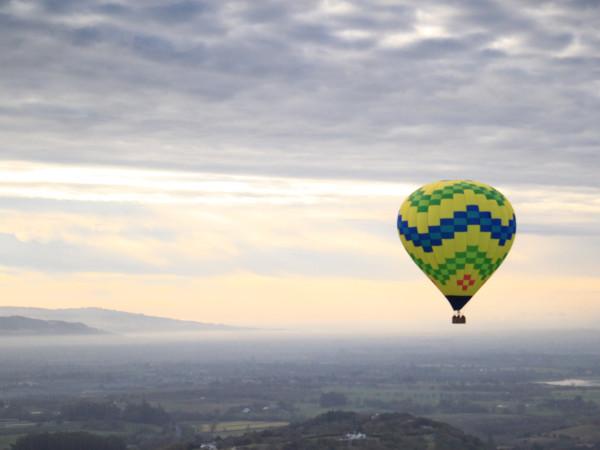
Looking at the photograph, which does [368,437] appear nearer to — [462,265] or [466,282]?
[466,282]

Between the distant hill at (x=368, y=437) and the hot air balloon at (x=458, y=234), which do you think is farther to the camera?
the distant hill at (x=368, y=437)

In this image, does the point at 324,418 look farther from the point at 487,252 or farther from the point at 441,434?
the point at 487,252

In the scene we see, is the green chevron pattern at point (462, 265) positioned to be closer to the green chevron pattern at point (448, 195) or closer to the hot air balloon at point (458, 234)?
the hot air balloon at point (458, 234)

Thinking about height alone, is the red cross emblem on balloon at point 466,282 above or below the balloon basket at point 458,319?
above

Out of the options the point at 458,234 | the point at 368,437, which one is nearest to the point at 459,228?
the point at 458,234

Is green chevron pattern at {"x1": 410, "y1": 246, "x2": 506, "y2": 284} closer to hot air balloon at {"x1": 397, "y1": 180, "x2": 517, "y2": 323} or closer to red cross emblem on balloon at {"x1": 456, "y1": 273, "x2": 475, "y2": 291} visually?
hot air balloon at {"x1": 397, "y1": 180, "x2": 517, "y2": 323}

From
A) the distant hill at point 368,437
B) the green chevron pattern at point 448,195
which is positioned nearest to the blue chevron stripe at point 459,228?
the green chevron pattern at point 448,195

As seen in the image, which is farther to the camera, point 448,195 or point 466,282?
point 448,195
